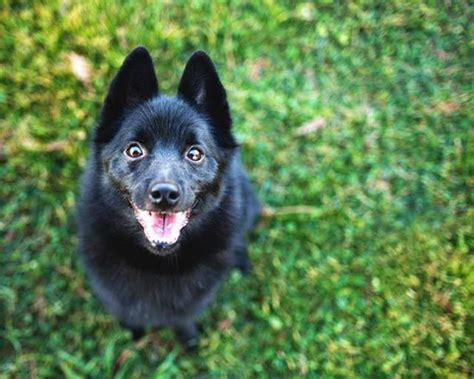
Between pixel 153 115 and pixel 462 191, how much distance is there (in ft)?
9.10

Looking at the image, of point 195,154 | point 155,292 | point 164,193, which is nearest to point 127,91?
point 195,154

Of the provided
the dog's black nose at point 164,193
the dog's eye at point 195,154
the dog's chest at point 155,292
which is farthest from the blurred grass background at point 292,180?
the dog's black nose at point 164,193

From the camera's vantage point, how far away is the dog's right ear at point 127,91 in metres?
2.47

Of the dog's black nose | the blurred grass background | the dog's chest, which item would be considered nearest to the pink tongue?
the dog's black nose

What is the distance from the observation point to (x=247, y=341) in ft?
11.7

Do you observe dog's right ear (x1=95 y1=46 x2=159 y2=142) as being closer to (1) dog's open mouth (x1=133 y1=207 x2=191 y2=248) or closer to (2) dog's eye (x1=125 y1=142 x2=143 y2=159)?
(2) dog's eye (x1=125 y1=142 x2=143 y2=159)

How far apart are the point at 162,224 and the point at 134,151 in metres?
0.43

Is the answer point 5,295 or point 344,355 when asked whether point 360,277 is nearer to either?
point 344,355

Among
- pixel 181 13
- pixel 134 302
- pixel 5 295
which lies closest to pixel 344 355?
pixel 134 302

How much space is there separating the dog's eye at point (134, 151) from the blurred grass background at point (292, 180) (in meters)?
1.42

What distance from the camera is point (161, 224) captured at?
2504 mm

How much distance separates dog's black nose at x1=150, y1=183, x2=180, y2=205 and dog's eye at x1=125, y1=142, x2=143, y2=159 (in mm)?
316

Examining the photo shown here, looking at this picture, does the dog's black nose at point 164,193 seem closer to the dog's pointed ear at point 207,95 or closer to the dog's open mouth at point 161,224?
the dog's open mouth at point 161,224

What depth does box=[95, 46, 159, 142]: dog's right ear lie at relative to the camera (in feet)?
8.09
